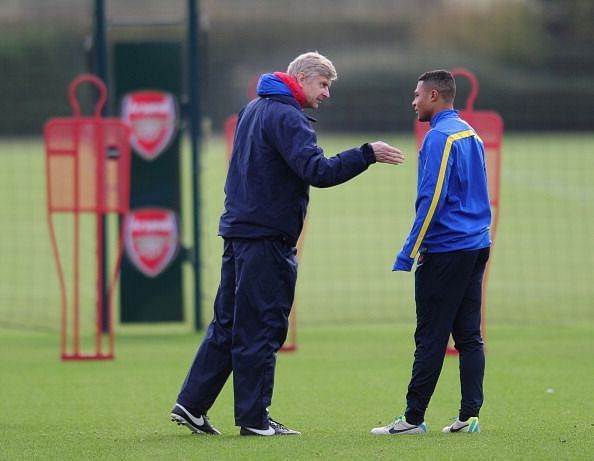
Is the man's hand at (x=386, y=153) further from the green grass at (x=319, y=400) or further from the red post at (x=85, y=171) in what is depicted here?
the red post at (x=85, y=171)

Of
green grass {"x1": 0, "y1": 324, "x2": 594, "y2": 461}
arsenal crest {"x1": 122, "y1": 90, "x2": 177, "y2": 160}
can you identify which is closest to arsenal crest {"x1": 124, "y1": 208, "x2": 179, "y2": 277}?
arsenal crest {"x1": 122, "y1": 90, "x2": 177, "y2": 160}

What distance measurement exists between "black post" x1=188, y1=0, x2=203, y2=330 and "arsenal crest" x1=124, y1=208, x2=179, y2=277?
181mm

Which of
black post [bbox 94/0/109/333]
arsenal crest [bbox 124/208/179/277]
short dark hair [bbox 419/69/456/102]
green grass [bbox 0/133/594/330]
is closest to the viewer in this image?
short dark hair [bbox 419/69/456/102]

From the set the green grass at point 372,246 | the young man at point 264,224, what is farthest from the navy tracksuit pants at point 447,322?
the green grass at point 372,246

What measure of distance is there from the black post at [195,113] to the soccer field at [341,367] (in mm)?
430

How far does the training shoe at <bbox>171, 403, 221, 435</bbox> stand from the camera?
259 inches

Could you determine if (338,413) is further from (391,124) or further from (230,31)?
(391,124)

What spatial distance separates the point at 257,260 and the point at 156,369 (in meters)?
2.92

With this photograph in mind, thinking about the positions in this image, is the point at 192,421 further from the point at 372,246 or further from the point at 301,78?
the point at 372,246

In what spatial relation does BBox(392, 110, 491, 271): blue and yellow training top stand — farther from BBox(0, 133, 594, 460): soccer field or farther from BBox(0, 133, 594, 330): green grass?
BBox(0, 133, 594, 330): green grass

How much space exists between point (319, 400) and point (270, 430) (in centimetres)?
141

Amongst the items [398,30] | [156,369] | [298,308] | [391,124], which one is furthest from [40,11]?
[391,124]

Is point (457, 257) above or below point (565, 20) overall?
below

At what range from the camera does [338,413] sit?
292 inches
